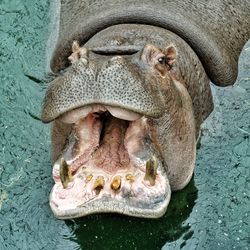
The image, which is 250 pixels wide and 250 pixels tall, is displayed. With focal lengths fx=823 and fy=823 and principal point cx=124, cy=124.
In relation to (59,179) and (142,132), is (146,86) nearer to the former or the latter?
(142,132)

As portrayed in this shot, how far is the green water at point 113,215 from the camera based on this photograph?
610cm

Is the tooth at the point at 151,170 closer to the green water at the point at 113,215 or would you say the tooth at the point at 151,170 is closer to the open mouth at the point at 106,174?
the open mouth at the point at 106,174

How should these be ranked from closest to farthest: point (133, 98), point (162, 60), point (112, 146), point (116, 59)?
point (133, 98), point (116, 59), point (162, 60), point (112, 146)

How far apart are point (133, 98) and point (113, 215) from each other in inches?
54.3

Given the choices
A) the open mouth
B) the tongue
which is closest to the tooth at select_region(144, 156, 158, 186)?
the open mouth

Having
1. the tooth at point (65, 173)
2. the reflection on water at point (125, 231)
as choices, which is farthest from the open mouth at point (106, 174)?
the reflection on water at point (125, 231)

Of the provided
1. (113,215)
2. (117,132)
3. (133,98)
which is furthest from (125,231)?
(133,98)

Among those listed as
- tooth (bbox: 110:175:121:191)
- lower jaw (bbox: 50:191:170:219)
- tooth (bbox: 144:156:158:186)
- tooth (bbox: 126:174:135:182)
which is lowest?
lower jaw (bbox: 50:191:170:219)

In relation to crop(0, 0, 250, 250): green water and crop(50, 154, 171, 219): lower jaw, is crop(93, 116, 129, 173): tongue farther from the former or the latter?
crop(0, 0, 250, 250): green water

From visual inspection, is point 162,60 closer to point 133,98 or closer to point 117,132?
point 117,132

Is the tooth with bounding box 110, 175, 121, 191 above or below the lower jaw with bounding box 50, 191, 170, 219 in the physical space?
above

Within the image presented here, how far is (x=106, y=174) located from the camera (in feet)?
18.4

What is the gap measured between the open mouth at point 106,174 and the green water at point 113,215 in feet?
2.11

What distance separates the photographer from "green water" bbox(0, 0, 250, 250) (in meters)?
6.10
